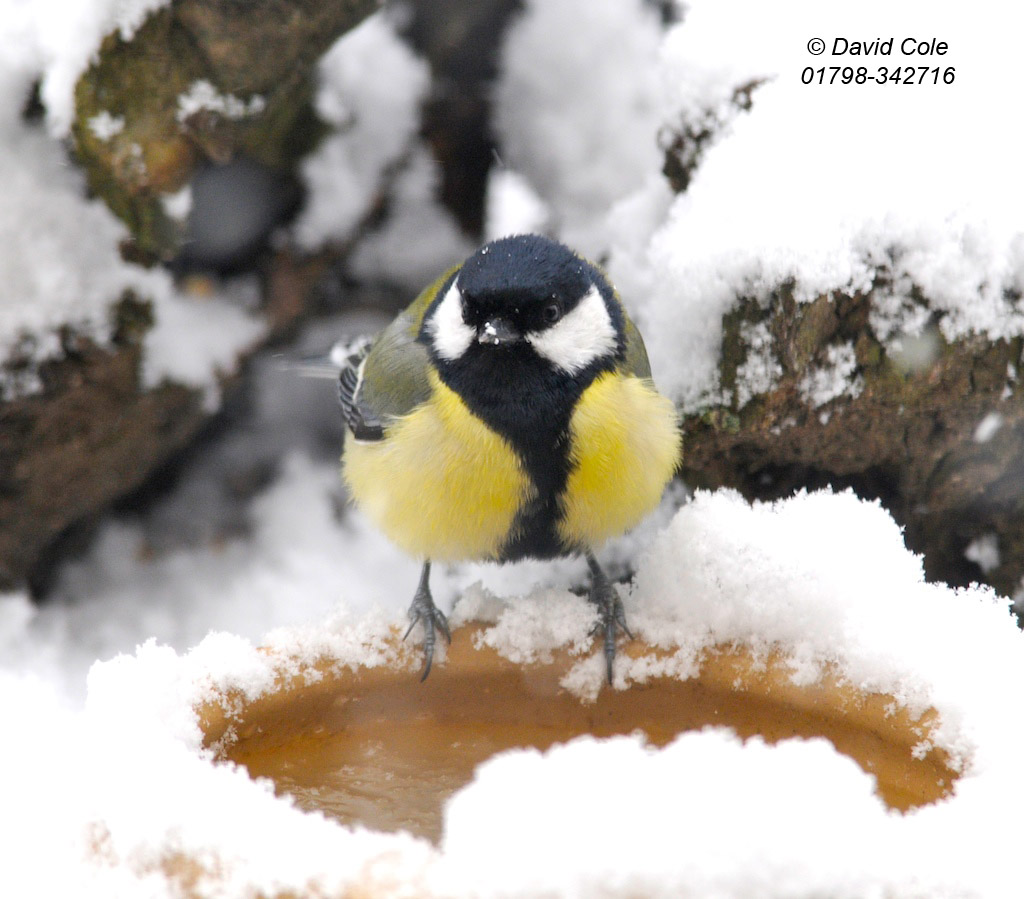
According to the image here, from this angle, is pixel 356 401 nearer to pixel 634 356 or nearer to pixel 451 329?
pixel 451 329

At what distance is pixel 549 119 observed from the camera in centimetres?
333

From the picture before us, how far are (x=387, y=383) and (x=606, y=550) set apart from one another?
87 cm

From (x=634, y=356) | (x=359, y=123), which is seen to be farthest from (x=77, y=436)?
(x=634, y=356)

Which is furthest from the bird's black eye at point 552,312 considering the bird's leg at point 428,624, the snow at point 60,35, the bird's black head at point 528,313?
the snow at point 60,35

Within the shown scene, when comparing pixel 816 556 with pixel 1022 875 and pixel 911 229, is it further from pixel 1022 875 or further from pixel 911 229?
pixel 911 229

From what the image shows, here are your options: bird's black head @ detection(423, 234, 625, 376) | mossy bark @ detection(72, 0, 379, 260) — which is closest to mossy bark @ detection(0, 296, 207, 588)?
mossy bark @ detection(72, 0, 379, 260)

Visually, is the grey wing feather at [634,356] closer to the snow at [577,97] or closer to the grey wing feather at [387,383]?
the grey wing feather at [387,383]

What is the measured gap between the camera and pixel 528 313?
5.66 ft

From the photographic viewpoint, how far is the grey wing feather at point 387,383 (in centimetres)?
197

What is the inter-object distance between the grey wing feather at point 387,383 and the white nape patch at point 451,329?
0.06m

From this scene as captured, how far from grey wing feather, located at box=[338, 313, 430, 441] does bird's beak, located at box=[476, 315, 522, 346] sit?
25cm

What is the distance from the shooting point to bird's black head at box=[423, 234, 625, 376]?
1712 mm

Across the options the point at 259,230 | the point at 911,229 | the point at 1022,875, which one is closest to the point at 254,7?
the point at 259,230

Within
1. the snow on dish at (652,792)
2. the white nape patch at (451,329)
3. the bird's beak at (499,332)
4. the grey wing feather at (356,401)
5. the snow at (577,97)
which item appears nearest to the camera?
the snow on dish at (652,792)
